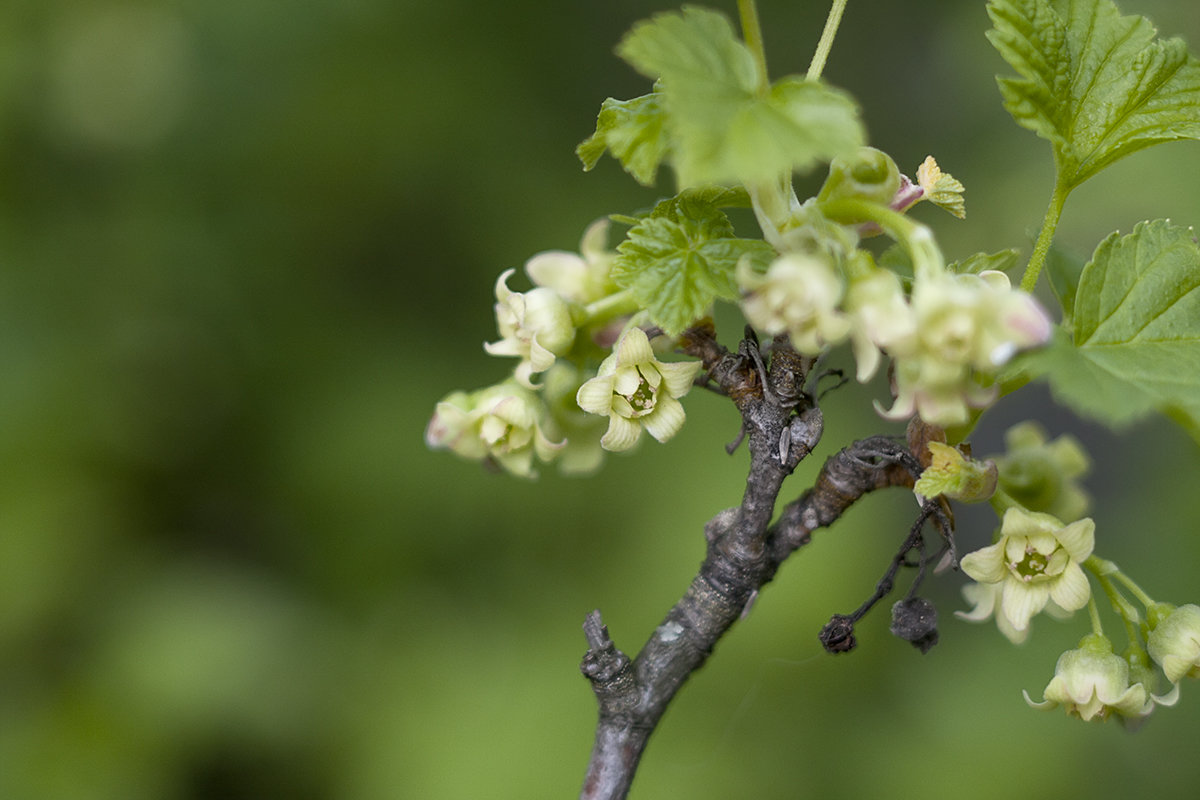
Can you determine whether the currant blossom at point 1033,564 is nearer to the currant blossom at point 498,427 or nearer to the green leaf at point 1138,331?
the green leaf at point 1138,331

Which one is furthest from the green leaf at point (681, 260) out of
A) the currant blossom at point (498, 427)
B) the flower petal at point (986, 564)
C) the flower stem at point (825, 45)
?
the flower petal at point (986, 564)

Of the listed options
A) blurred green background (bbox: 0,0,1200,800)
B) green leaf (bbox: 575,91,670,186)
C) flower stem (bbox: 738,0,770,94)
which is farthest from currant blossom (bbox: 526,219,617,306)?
blurred green background (bbox: 0,0,1200,800)

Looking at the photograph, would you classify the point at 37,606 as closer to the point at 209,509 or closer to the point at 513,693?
the point at 209,509

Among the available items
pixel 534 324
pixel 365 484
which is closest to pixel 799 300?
pixel 534 324

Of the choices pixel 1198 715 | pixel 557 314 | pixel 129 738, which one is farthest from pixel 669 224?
pixel 1198 715

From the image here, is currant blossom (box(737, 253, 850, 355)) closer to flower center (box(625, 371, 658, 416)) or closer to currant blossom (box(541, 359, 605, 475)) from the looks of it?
flower center (box(625, 371, 658, 416))

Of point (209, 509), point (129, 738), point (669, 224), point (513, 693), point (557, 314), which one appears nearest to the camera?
point (669, 224)

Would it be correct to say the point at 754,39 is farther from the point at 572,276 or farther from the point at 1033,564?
the point at 1033,564
